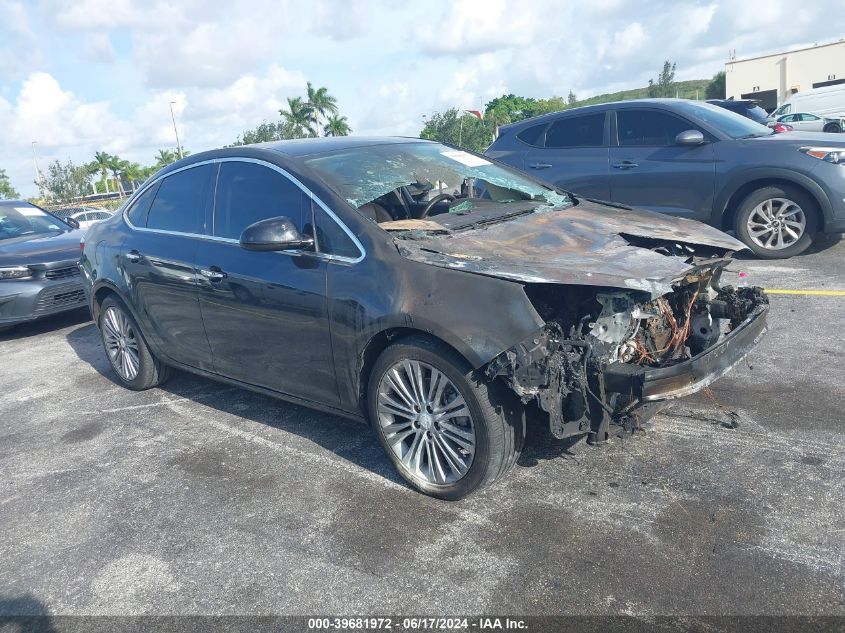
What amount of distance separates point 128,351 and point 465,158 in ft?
9.90

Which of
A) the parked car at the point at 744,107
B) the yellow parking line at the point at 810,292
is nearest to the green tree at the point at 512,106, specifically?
the parked car at the point at 744,107

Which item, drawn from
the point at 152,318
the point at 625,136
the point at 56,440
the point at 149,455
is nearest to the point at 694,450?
the point at 149,455

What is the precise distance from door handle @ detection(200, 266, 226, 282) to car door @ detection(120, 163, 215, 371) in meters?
0.13

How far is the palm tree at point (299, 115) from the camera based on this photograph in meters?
69.1

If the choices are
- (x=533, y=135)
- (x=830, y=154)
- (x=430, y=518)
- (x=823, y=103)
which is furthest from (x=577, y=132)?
(x=823, y=103)

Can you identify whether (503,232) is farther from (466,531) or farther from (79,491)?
(79,491)

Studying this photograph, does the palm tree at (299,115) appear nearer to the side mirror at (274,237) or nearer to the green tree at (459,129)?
the green tree at (459,129)

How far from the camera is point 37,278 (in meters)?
7.68

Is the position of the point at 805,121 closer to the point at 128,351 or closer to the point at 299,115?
the point at 128,351

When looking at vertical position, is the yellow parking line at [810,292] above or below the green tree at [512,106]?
below

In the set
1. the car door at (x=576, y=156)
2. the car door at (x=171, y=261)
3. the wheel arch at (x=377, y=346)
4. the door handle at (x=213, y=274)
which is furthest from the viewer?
the car door at (x=576, y=156)

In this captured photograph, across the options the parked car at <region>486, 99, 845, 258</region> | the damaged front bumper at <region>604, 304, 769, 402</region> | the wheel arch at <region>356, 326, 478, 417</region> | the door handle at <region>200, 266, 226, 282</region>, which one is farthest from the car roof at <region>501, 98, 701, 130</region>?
the wheel arch at <region>356, 326, 478, 417</region>

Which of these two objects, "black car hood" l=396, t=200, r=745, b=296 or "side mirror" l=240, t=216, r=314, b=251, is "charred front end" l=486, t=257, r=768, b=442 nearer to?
"black car hood" l=396, t=200, r=745, b=296

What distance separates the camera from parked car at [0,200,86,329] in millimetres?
7570
